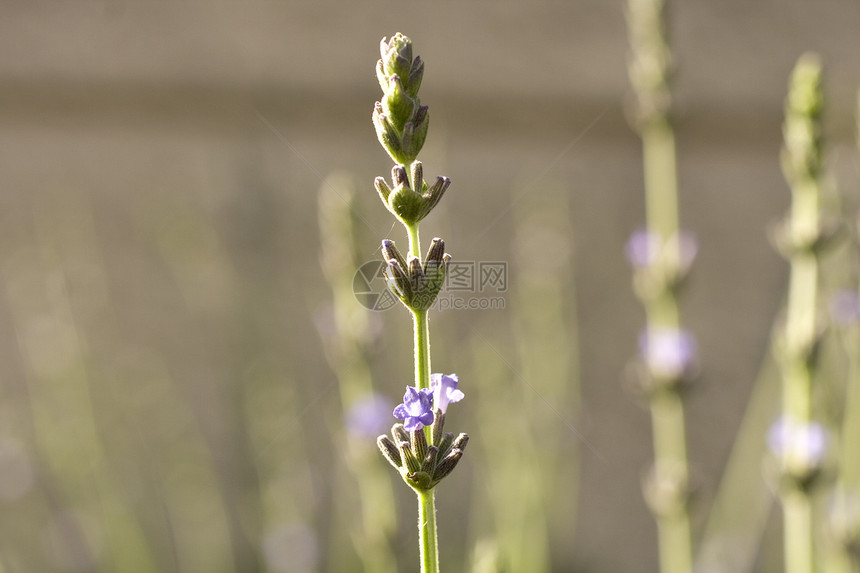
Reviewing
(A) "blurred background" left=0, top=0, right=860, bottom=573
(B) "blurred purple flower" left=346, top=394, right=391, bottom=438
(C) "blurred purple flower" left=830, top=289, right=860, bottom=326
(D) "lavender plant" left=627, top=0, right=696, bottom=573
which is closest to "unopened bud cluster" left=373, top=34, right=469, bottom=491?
(B) "blurred purple flower" left=346, top=394, right=391, bottom=438

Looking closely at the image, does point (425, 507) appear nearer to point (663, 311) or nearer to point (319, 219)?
point (663, 311)

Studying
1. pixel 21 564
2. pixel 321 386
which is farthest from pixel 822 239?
pixel 21 564

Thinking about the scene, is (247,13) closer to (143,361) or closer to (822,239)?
(143,361)

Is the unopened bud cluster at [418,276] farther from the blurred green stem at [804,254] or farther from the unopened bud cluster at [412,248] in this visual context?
the blurred green stem at [804,254]

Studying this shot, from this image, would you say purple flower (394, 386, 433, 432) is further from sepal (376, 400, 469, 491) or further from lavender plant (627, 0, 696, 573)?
lavender plant (627, 0, 696, 573)

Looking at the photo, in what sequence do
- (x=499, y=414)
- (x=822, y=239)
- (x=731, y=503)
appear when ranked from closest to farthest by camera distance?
1. (x=822, y=239)
2. (x=499, y=414)
3. (x=731, y=503)

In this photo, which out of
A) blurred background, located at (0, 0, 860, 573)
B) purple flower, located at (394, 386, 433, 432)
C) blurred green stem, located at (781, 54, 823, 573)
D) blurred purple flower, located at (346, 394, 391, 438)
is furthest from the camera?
blurred background, located at (0, 0, 860, 573)

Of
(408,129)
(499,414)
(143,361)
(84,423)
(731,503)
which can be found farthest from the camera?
(143,361)
